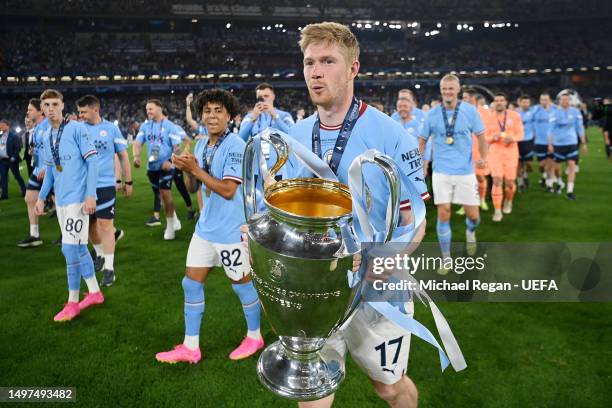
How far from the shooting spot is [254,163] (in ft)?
4.86

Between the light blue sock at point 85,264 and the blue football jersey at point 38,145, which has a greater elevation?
the blue football jersey at point 38,145

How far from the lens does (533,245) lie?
624cm

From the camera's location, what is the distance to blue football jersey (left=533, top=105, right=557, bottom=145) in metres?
9.48

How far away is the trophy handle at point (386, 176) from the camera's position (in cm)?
114

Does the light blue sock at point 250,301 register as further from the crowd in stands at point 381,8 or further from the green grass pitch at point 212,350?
the crowd in stands at point 381,8

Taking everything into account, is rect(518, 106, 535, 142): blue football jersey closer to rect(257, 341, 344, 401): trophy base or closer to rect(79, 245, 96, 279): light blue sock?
rect(79, 245, 96, 279): light blue sock

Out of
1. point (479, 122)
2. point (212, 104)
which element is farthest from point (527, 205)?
point (212, 104)

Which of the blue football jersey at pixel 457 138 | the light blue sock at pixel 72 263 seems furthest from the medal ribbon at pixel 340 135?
the blue football jersey at pixel 457 138

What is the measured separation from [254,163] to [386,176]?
20.0 inches

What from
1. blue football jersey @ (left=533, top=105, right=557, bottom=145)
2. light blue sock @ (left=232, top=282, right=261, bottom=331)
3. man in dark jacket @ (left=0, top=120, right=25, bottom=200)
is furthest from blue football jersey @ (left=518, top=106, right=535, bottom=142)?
man in dark jacket @ (left=0, top=120, right=25, bottom=200)

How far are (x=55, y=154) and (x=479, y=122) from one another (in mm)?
4441

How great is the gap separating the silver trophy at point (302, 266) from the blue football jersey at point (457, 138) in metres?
4.18

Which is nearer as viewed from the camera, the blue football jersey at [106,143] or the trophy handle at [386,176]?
the trophy handle at [386,176]

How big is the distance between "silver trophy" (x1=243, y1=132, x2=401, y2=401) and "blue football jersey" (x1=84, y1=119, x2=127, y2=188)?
15.8 feet
